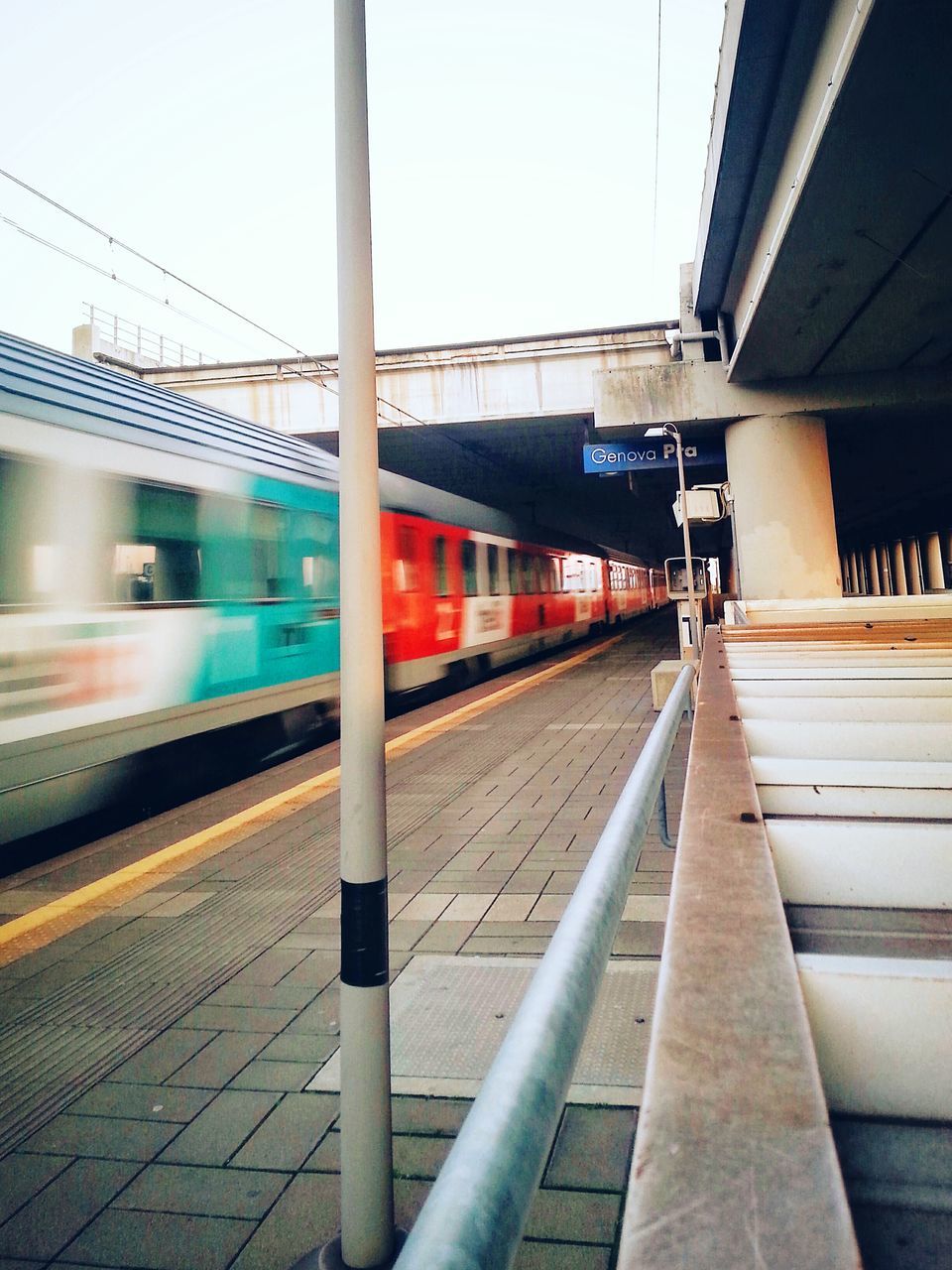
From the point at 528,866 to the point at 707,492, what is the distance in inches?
424

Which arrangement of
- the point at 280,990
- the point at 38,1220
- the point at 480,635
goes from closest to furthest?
the point at 38,1220 < the point at 280,990 < the point at 480,635

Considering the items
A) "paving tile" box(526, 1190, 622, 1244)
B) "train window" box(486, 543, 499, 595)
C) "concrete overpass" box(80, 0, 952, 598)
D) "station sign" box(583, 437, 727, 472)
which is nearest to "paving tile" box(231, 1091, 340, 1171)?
"paving tile" box(526, 1190, 622, 1244)

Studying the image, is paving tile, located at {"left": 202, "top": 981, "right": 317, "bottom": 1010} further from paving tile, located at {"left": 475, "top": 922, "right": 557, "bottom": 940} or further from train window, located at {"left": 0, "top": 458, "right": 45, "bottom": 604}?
train window, located at {"left": 0, "top": 458, "right": 45, "bottom": 604}

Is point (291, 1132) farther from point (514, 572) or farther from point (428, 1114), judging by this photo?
point (514, 572)

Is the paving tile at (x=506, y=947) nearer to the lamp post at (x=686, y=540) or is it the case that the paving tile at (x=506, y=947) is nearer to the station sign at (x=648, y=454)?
the lamp post at (x=686, y=540)

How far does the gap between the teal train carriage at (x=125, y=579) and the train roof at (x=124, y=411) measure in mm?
14

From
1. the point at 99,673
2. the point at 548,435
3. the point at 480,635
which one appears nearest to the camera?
the point at 99,673

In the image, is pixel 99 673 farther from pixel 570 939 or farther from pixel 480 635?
pixel 480 635

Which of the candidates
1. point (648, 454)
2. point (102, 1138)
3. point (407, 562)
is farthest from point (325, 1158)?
point (648, 454)

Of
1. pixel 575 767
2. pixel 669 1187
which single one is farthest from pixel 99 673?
pixel 669 1187

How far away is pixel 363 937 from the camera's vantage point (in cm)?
166

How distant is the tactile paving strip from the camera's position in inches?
89.4

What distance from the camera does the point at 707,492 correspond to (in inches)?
533

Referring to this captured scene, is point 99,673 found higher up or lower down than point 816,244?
lower down
